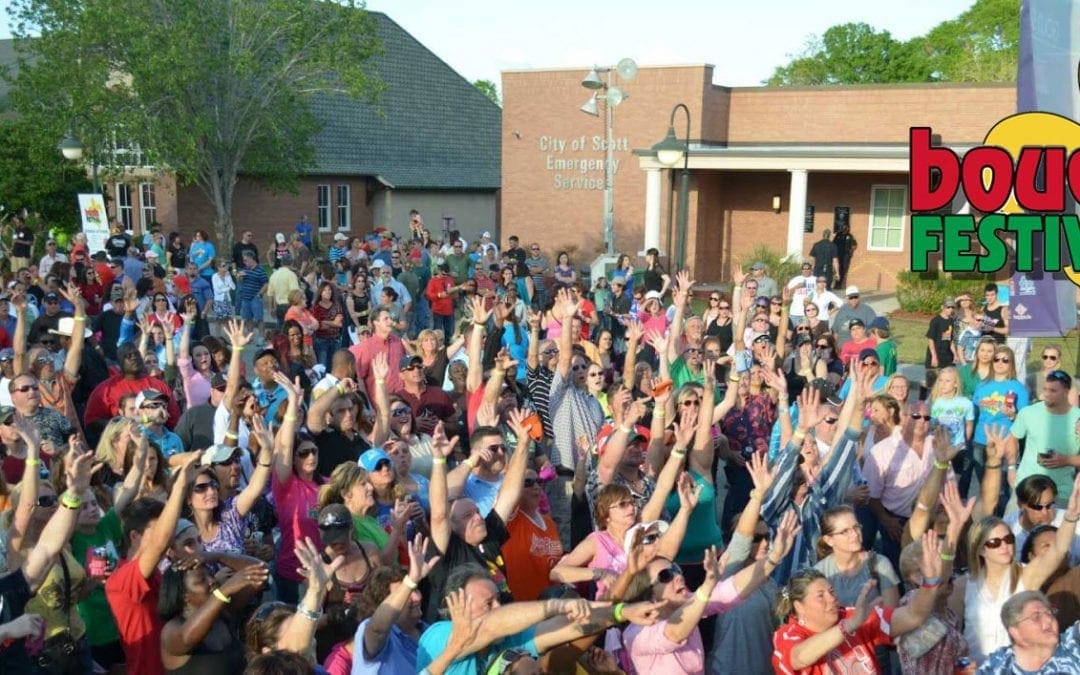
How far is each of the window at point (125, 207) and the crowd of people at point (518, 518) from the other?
2118 cm

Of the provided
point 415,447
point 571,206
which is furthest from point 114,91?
point 415,447

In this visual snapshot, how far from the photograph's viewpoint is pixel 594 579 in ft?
15.3

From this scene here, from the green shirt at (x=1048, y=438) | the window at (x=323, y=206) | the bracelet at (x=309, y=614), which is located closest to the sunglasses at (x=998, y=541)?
the green shirt at (x=1048, y=438)

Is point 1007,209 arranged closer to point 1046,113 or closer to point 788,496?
point 1046,113

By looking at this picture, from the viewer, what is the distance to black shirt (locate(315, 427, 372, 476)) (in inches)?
247

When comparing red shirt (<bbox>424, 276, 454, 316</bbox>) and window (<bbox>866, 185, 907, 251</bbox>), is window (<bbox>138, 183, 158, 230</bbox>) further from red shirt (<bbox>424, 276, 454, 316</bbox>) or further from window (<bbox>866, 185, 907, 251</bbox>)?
window (<bbox>866, 185, 907, 251</bbox>)

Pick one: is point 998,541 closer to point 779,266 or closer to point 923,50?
point 779,266

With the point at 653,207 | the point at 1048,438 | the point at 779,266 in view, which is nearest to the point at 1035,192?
the point at 1048,438

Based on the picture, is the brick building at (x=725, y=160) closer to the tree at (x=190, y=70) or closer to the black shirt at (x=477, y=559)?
the tree at (x=190, y=70)

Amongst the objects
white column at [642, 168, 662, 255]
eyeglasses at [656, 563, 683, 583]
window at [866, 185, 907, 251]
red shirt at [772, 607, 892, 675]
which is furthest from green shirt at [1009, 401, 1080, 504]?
window at [866, 185, 907, 251]

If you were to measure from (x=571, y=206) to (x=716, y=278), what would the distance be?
4403mm

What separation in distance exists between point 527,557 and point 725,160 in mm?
19651

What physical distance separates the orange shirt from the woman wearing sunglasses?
78.2 inches

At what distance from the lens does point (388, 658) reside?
12.3 ft
